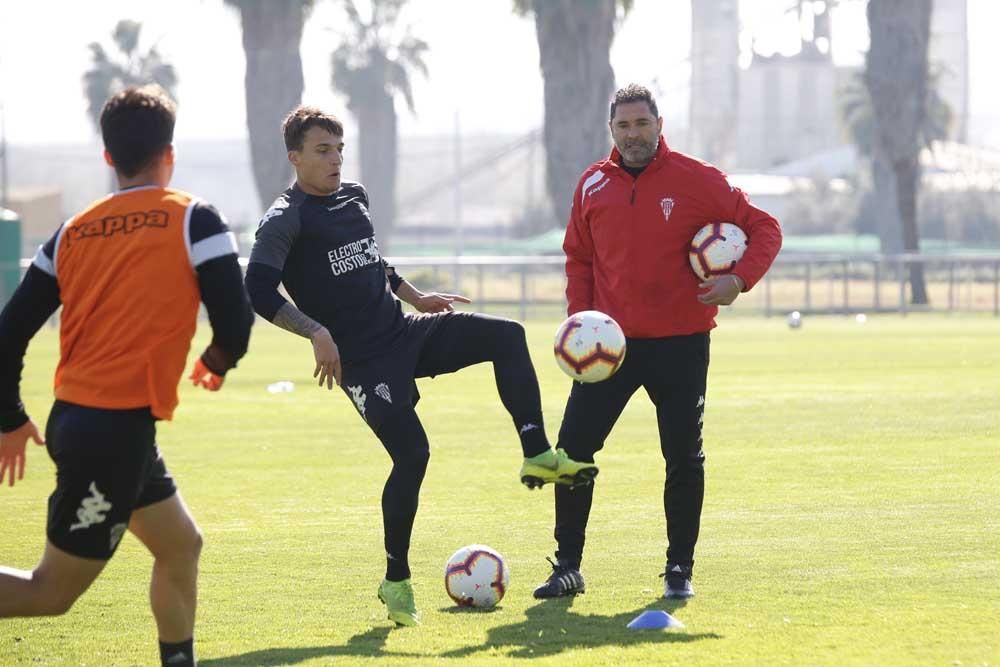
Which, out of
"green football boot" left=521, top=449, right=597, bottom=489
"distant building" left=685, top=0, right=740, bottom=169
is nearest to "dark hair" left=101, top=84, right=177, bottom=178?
"green football boot" left=521, top=449, right=597, bottom=489

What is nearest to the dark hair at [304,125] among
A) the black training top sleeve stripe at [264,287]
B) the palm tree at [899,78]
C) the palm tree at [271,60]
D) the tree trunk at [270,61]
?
the black training top sleeve stripe at [264,287]

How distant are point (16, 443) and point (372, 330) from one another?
87.0 inches

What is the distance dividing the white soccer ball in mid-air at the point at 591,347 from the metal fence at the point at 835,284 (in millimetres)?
32702

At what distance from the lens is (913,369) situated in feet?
79.4

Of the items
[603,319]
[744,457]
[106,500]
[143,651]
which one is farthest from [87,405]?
[744,457]

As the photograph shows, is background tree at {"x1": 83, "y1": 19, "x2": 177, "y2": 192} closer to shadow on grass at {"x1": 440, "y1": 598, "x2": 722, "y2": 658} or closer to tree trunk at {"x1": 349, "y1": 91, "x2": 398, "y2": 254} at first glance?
tree trunk at {"x1": 349, "y1": 91, "x2": 398, "y2": 254}

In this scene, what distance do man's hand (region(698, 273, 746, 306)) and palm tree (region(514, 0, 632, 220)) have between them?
38.7 meters

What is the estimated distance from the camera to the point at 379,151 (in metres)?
93.9

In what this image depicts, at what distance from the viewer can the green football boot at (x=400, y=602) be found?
7770 mm

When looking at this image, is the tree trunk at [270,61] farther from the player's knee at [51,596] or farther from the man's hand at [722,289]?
the player's knee at [51,596]

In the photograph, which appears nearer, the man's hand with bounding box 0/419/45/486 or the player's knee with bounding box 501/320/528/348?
the man's hand with bounding box 0/419/45/486

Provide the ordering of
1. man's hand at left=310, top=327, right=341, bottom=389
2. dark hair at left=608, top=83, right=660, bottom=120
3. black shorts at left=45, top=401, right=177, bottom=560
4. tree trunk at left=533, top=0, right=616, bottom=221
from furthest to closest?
1. tree trunk at left=533, top=0, right=616, bottom=221
2. dark hair at left=608, top=83, right=660, bottom=120
3. man's hand at left=310, top=327, right=341, bottom=389
4. black shorts at left=45, top=401, right=177, bottom=560

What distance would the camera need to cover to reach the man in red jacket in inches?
329

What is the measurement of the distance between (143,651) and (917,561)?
3.93 meters
